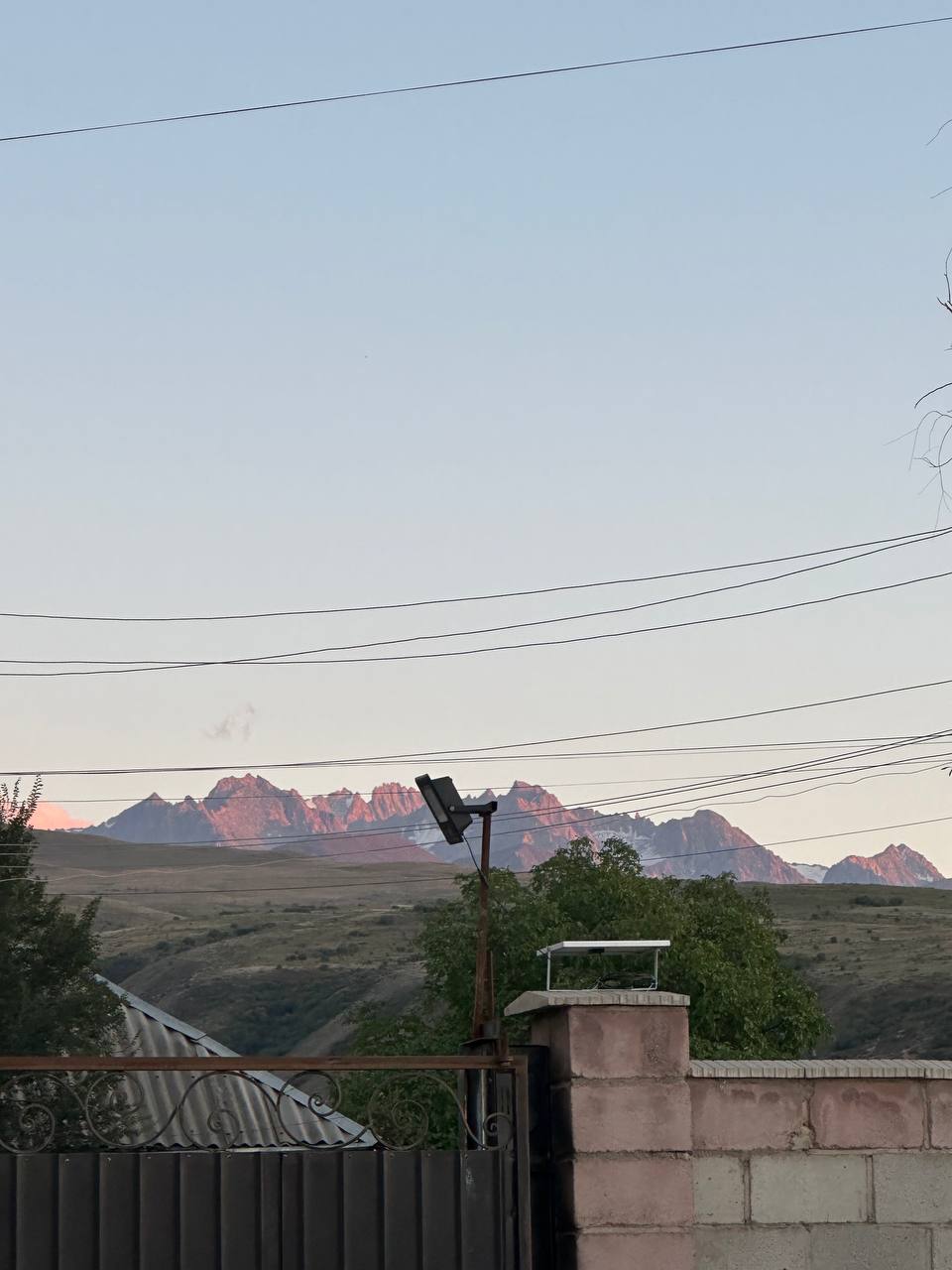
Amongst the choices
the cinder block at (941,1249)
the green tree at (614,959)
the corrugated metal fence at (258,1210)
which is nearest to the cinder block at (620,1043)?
the corrugated metal fence at (258,1210)

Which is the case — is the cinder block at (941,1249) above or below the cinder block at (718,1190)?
below

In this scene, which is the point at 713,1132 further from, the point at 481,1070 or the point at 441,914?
the point at 441,914

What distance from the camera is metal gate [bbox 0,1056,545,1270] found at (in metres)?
7.70

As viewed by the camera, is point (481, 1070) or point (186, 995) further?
point (186, 995)

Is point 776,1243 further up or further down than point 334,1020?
further up

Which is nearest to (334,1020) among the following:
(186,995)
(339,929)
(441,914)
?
(186,995)

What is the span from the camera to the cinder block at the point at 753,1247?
8.29 metres

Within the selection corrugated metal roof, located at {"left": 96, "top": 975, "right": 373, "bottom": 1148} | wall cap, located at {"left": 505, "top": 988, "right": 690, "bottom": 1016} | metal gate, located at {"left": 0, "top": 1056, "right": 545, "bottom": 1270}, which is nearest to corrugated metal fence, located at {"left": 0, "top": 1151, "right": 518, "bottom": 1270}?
metal gate, located at {"left": 0, "top": 1056, "right": 545, "bottom": 1270}

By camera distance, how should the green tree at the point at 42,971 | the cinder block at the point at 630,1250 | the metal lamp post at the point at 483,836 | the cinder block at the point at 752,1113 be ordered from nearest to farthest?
the cinder block at the point at 630,1250
the cinder block at the point at 752,1113
the metal lamp post at the point at 483,836
the green tree at the point at 42,971

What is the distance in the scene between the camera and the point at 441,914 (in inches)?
2007

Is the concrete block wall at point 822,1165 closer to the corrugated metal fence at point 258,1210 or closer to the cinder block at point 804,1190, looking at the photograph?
the cinder block at point 804,1190

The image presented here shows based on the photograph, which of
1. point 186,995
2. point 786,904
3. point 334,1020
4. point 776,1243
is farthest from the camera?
point 786,904

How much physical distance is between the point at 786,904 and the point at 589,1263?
17036 cm

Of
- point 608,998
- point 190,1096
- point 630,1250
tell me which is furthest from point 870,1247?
point 190,1096
